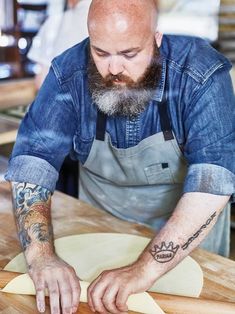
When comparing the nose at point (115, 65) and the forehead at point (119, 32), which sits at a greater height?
the forehead at point (119, 32)

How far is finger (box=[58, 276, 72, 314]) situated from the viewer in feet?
3.20

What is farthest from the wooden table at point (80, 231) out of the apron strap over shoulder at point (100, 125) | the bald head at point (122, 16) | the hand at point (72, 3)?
the hand at point (72, 3)

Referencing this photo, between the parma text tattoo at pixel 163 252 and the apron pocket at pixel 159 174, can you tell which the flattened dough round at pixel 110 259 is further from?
the apron pocket at pixel 159 174

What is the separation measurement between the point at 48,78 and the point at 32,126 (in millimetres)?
154

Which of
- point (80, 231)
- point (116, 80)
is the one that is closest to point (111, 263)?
point (80, 231)

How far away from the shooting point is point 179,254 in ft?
3.46

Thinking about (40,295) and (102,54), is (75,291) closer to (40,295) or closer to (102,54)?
(40,295)

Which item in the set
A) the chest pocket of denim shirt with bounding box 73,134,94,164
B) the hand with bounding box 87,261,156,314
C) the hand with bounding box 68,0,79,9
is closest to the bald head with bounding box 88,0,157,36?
the chest pocket of denim shirt with bounding box 73,134,94,164

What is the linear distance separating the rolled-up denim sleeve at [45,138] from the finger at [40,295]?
1.00ft

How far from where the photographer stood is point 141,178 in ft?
4.73

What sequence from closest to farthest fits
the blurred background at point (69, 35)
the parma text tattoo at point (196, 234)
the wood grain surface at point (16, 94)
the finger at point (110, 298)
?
the finger at point (110, 298)
the parma text tattoo at point (196, 234)
the blurred background at point (69, 35)
the wood grain surface at point (16, 94)

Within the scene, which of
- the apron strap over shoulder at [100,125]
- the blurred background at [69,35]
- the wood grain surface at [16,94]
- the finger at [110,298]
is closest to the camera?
the finger at [110,298]

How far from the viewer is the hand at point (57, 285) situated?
979 millimetres

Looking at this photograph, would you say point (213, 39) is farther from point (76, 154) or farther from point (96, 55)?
point (96, 55)
